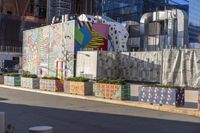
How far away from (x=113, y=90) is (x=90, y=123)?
819cm

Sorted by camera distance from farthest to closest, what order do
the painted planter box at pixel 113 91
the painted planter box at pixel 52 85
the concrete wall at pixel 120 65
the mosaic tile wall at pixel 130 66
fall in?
the concrete wall at pixel 120 65 < the mosaic tile wall at pixel 130 66 < the painted planter box at pixel 52 85 < the painted planter box at pixel 113 91

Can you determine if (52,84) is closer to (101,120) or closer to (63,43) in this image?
(63,43)

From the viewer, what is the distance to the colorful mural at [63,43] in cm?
3569

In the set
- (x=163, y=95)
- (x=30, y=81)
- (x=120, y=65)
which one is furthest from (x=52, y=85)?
(x=163, y=95)

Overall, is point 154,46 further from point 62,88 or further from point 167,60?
point 62,88

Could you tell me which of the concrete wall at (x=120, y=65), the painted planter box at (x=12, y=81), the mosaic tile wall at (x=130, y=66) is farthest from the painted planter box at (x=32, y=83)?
the mosaic tile wall at (x=130, y=66)

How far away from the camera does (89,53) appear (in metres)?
34.1

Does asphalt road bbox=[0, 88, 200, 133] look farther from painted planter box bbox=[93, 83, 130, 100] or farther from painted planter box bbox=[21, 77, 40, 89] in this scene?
painted planter box bbox=[21, 77, 40, 89]

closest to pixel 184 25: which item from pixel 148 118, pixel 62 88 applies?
pixel 62 88

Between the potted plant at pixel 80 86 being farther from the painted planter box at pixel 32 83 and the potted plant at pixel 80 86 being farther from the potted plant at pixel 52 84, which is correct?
the painted planter box at pixel 32 83

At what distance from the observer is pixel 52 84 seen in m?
26.7

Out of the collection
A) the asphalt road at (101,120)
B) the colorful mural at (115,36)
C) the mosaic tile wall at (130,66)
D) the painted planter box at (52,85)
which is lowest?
the asphalt road at (101,120)

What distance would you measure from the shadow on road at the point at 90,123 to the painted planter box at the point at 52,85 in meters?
10.4

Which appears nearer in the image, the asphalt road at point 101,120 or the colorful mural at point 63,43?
the asphalt road at point 101,120
